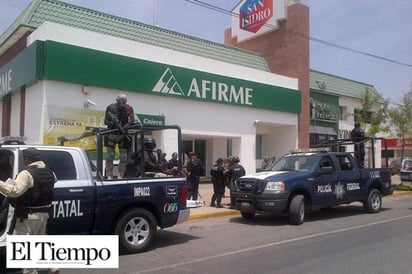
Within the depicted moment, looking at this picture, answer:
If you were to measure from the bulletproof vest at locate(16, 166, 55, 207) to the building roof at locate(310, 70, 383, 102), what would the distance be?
23339mm

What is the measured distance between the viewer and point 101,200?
690cm

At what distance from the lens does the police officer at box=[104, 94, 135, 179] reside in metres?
8.10

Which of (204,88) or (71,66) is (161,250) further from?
(204,88)

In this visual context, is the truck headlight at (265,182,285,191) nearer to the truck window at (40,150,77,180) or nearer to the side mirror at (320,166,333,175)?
the side mirror at (320,166,333,175)

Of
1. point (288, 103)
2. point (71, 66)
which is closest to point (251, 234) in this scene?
point (71, 66)

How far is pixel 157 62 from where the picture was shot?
17578 mm

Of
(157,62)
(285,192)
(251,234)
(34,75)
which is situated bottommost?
(251,234)

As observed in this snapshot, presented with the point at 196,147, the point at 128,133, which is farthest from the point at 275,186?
the point at 196,147

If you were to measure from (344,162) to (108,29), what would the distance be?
1117 cm

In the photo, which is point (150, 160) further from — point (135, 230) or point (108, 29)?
point (108, 29)

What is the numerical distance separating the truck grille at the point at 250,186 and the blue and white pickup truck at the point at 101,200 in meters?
2.91

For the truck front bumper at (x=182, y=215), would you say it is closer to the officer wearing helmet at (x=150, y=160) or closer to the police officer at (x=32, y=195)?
the officer wearing helmet at (x=150, y=160)

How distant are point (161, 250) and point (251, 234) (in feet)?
8.06

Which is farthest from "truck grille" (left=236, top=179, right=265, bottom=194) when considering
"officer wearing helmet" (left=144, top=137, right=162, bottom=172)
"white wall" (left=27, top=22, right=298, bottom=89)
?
"white wall" (left=27, top=22, right=298, bottom=89)
